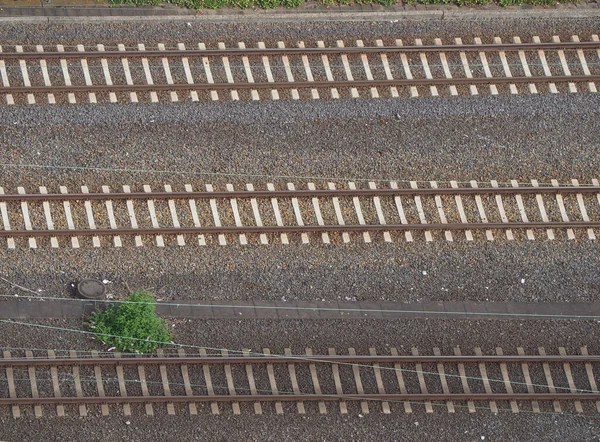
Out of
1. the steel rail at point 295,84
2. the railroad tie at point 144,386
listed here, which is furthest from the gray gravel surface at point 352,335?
the steel rail at point 295,84

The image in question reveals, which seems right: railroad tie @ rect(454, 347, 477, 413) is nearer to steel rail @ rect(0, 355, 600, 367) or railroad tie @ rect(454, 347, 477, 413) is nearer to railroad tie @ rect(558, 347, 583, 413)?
steel rail @ rect(0, 355, 600, 367)

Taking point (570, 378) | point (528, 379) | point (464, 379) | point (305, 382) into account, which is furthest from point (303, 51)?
point (570, 378)

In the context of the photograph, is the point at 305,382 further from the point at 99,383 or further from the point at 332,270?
the point at 99,383

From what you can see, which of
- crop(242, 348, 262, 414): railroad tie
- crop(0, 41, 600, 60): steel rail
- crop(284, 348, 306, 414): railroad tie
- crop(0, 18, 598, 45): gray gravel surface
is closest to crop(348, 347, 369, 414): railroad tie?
crop(284, 348, 306, 414): railroad tie

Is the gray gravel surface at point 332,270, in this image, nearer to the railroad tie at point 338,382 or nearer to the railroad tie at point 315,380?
the railroad tie at point 315,380

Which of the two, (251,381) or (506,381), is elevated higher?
(251,381)

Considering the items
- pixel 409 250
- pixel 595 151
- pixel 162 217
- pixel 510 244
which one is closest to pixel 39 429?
pixel 162 217
